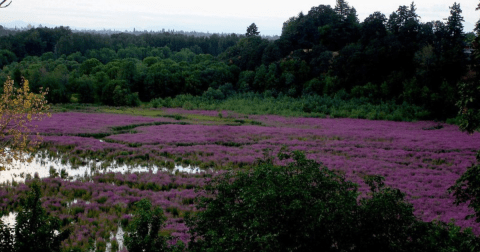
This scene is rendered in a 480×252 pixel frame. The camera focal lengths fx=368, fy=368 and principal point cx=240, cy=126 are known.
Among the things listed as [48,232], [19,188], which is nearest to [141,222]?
[48,232]

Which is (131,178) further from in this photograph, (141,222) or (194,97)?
(194,97)

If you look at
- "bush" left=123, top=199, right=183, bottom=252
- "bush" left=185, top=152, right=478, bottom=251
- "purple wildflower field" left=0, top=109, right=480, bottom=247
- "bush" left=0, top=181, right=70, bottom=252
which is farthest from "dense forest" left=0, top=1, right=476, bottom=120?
"bush" left=0, top=181, right=70, bottom=252

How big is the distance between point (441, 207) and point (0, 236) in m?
17.3

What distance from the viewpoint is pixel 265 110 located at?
53219 millimetres

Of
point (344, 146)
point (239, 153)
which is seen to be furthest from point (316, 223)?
point (344, 146)

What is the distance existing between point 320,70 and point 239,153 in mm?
40259

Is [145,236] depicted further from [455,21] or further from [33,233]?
[455,21]

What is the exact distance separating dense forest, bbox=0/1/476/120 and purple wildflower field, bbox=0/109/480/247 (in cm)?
1048

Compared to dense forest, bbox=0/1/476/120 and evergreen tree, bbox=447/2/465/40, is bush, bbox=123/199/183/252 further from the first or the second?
evergreen tree, bbox=447/2/465/40

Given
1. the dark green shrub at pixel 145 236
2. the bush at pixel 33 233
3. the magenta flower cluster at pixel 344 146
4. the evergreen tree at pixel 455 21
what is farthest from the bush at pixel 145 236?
the evergreen tree at pixel 455 21

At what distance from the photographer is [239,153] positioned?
93.0ft

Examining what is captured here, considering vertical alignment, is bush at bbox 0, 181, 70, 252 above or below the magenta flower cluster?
above

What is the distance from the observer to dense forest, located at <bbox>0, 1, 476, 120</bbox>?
4994cm

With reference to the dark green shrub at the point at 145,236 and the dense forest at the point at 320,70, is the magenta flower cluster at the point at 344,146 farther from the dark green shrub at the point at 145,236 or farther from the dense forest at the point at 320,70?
the dark green shrub at the point at 145,236
